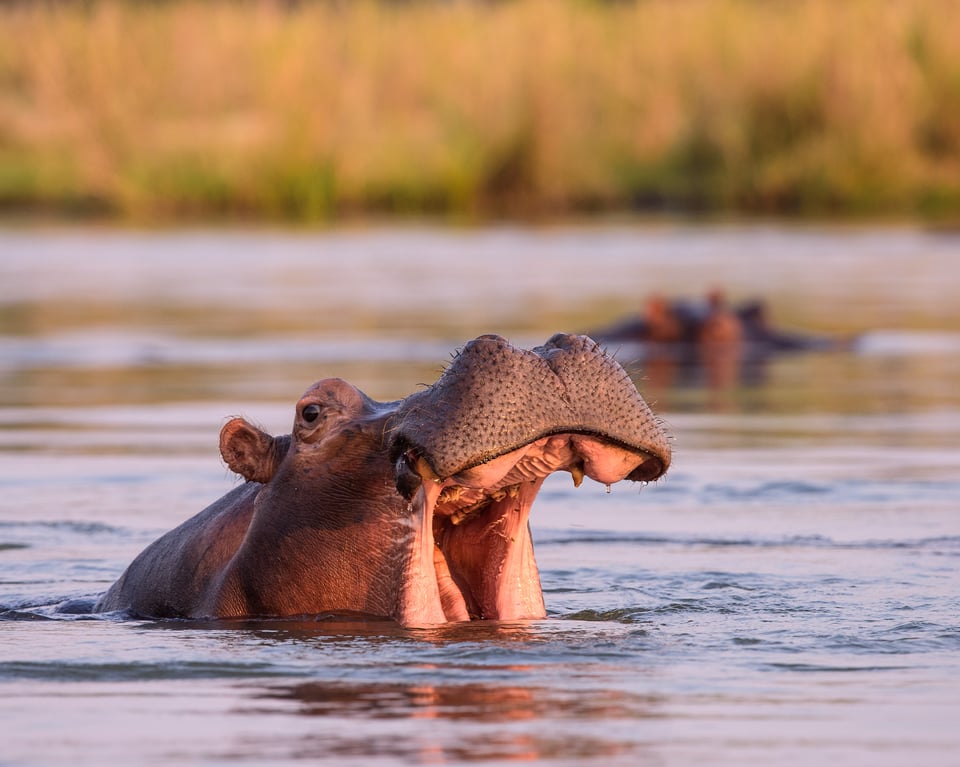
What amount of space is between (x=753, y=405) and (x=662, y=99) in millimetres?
17623

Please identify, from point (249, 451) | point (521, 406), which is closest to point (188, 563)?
point (249, 451)

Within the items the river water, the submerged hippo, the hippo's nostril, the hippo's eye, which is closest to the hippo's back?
the submerged hippo

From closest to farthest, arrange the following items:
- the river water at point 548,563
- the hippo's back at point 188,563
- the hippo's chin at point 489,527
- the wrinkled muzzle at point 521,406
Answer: the river water at point 548,563 < the wrinkled muzzle at point 521,406 < the hippo's chin at point 489,527 < the hippo's back at point 188,563

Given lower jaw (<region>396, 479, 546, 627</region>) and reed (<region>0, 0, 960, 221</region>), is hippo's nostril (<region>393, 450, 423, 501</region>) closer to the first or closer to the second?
lower jaw (<region>396, 479, 546, 627</region>)

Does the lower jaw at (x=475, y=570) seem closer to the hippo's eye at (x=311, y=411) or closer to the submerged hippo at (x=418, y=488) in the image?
the submerged hippo at (x=418, y=488)

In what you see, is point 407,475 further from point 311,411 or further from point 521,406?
point 311,411

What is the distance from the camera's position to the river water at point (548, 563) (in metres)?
3.74

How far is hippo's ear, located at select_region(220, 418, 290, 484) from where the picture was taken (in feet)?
15.8

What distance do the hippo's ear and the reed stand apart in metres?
20.5

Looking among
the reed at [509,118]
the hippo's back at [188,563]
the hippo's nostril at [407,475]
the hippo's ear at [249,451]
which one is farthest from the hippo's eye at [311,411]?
the reed at [509,118]

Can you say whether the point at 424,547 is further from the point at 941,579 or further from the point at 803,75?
the point at 803,75

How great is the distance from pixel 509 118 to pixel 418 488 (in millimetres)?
21630

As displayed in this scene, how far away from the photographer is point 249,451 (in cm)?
484

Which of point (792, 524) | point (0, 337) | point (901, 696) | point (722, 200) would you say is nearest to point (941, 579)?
point (792, 524)
